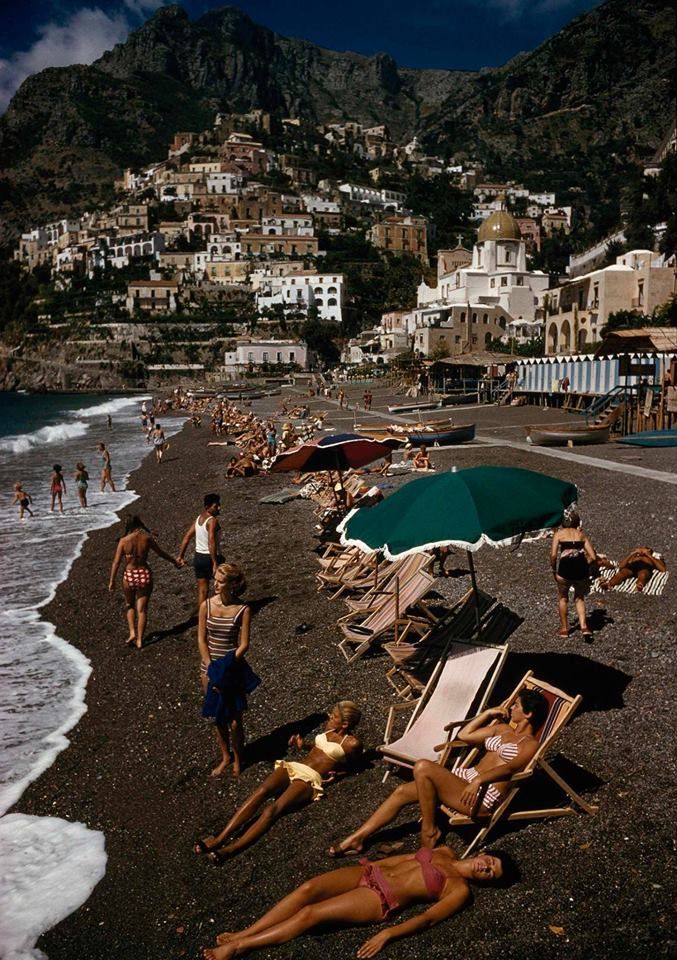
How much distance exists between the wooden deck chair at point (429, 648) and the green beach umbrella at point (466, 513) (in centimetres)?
109

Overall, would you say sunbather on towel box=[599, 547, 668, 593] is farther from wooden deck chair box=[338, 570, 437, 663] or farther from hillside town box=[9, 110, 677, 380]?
hillside town box=[9, 110, 677, 380]

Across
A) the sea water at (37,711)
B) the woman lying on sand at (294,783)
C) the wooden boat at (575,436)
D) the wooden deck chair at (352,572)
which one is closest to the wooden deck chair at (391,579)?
the wooden deck chair at (352,572)

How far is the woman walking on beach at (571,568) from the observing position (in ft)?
23.1


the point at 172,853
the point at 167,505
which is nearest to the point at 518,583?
Answer: the point at 172,853

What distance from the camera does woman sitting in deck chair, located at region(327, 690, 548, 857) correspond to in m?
4.28

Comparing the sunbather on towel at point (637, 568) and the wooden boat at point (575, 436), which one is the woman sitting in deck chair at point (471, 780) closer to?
the sunbather on towel at point (637, 568)

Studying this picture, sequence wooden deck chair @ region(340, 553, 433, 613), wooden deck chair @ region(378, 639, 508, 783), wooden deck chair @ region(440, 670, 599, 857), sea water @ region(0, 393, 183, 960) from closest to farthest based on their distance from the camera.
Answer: wooden deck chair @ region(440, 670, 599, 857) → sea water @ region(0, 393, 183, 960) → wooden deck chair @ region(378, 639, 508, 783) → wooden deck chair @ region(340, 553, 433, 613)

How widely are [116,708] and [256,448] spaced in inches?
665

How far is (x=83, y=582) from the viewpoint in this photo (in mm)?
11625

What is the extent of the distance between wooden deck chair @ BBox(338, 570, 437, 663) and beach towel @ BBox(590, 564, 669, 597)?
2.15 meters

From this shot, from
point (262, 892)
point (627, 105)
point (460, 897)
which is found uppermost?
point (627, 105)

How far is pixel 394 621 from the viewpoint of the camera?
7301 millimetres

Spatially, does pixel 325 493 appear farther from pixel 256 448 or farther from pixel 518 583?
pixel 256 448

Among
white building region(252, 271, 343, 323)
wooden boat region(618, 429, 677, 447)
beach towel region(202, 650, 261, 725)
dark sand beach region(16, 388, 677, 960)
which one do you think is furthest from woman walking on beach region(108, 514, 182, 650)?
white building region(252, 271, 343, 323)
